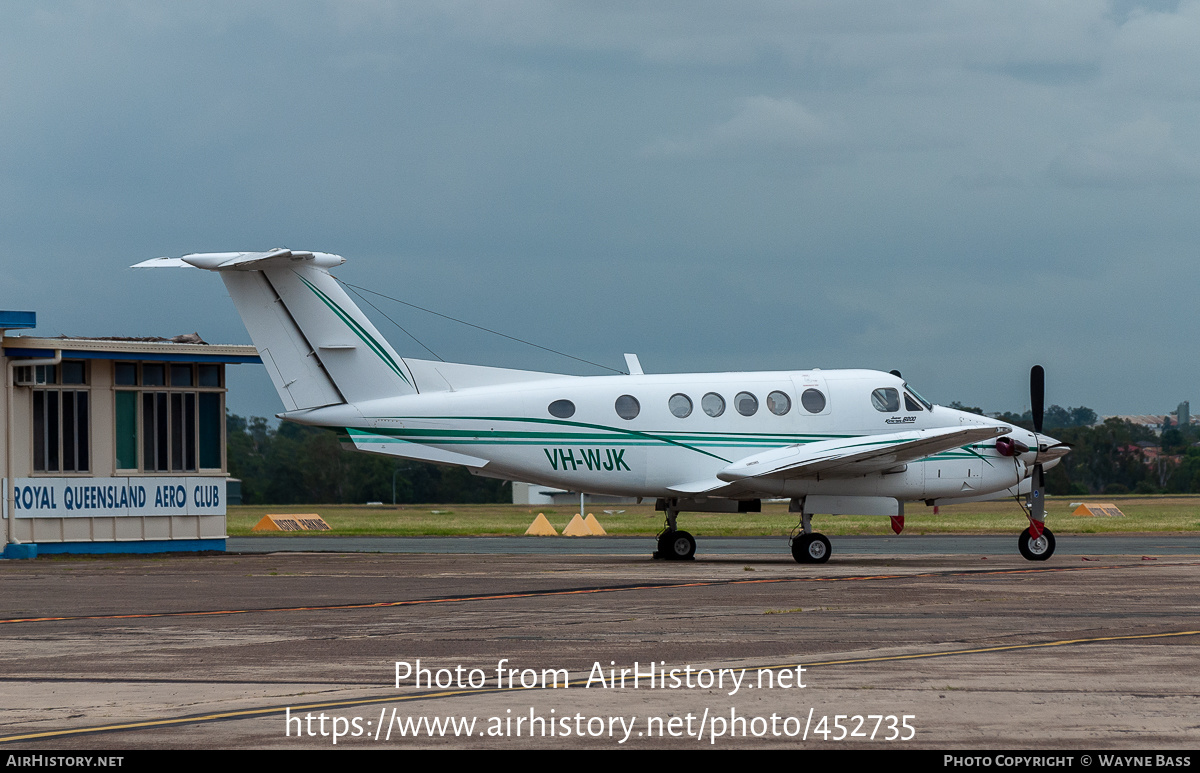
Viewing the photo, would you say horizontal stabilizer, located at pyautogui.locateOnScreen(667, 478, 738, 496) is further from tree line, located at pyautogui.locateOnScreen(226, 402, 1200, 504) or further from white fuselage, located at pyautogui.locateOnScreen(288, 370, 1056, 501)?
tree line, located at pyautogui.locateOnScreen(226, 402, 1200, 504)

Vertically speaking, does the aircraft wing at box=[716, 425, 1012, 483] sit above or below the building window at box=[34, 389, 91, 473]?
below

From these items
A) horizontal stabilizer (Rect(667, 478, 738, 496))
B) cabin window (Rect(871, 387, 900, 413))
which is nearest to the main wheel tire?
cabin window (Rect(871, 387, 900, 413))

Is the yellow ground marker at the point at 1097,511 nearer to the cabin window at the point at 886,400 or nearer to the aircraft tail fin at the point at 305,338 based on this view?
the cabin window at the point at 886,400

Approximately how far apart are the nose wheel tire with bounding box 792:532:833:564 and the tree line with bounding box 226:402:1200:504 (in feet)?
333

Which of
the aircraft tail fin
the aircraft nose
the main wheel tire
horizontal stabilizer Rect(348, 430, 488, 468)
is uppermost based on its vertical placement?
the aircraft tail fin

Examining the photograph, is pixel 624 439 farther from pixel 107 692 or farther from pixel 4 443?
pixel 107 692

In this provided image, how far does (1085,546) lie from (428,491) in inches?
4194

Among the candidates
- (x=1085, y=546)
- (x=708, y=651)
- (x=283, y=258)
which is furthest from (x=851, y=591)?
(x=1085, y=546)

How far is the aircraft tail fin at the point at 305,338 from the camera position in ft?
78.8

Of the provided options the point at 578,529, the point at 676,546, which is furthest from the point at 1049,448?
the point at 578,529

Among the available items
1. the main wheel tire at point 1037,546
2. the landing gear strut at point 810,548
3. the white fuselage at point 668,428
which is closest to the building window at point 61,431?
the white fuselage at point 668,428

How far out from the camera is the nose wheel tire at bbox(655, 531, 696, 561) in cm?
2570

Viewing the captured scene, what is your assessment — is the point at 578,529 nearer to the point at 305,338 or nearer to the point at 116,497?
the point at 116,497

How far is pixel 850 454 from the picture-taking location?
77.7 feet
